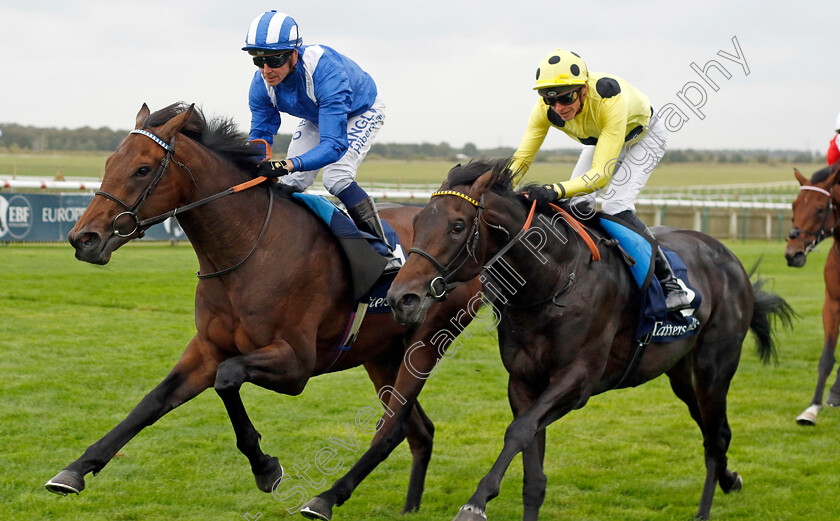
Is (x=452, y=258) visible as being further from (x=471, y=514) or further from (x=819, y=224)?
(x=819, y=224)

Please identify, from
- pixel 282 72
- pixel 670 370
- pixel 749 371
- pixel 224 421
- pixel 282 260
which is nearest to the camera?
pixel 282 260

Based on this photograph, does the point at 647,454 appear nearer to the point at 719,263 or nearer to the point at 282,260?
the point at 719,263

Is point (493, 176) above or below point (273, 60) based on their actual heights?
below

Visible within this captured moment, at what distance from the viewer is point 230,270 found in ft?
13.6

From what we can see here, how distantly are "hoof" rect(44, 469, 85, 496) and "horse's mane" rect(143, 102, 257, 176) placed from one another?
1.58 meters

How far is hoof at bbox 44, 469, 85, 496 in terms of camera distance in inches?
145

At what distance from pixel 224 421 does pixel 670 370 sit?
307 cm

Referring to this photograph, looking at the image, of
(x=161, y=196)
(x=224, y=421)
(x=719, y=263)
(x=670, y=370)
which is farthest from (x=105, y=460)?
(x=719, y=263)

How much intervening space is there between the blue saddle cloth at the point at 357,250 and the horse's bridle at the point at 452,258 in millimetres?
880

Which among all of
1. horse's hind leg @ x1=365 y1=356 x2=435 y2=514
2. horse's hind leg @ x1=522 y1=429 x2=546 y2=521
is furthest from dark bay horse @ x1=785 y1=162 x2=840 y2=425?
horse's hind leg @ x1=522 y1=429 x2=546 y2=521

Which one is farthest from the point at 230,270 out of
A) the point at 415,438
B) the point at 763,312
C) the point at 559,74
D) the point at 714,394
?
the point at 763,312

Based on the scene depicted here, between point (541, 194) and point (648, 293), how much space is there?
2.90ft

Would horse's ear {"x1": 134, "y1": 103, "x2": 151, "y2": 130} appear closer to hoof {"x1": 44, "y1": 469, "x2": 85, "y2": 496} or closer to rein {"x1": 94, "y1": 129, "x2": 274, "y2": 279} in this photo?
rein {"x1": 94, "y1": 129, "x2": 274, "y2": 279}

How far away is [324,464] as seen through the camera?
Result: 5695mm
